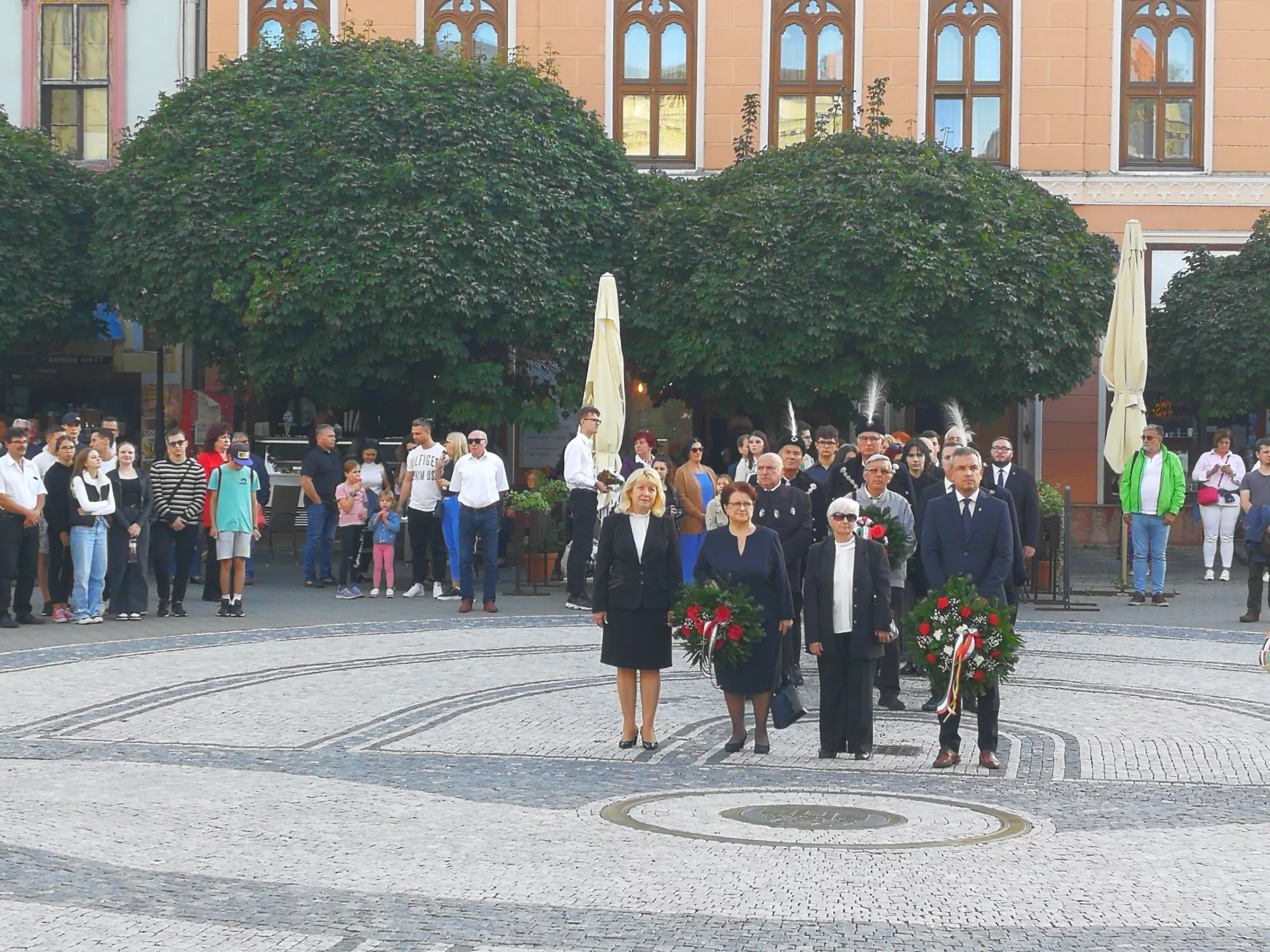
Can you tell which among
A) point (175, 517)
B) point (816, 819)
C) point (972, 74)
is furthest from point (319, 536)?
point (972, 74)

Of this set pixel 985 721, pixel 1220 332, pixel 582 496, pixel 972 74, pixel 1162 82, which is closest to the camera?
pixel 985 721

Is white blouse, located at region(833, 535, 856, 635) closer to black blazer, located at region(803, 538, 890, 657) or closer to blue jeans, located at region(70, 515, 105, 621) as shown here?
black blazer, located at region(803, 538, 890, 657)

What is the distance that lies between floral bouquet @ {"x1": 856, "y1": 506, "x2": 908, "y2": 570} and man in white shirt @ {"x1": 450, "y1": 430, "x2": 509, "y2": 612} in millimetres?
7215

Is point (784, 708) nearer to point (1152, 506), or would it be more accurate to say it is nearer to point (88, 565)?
point (88, 565)

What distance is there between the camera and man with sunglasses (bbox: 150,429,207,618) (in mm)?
18938

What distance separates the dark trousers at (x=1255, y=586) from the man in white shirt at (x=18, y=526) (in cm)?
1220

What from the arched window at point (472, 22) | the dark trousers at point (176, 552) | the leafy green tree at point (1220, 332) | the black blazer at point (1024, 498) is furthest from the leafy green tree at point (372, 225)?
the black blazer at point (1024, 498)

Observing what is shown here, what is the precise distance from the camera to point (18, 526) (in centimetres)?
1794

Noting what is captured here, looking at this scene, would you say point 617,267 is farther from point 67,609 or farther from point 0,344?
point 67,609

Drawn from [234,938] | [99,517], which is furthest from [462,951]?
[99,517]

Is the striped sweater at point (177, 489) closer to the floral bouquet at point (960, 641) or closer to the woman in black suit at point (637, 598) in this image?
the woman in black suit at point (637, 598)

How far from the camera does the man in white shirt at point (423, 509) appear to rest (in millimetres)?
21062

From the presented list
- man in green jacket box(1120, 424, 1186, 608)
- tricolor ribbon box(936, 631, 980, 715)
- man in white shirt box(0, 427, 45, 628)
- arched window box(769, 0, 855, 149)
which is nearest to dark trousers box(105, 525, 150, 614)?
man in white shirt box(0, 427, 45, 628)

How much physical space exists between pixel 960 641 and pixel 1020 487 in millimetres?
5088
